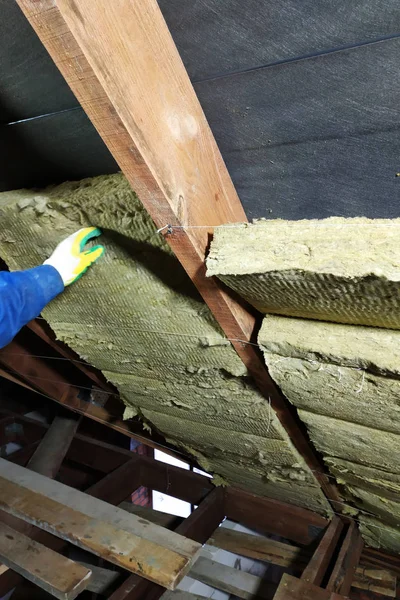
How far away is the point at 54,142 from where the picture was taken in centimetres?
98

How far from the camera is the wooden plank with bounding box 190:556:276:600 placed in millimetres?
2209

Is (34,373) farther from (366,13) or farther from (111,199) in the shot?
(366,13)

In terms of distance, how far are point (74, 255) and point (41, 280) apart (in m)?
0.12

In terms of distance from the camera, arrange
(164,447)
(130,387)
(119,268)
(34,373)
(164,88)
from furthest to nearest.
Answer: (164,447) → (34,373) → (130,387) → (119,268) → (164,88)

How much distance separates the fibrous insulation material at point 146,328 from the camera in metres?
1.05

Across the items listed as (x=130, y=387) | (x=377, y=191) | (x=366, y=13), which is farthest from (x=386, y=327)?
(x=130, y=387)

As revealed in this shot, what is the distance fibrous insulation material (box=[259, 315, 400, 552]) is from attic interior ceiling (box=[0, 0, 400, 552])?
10.8 inches

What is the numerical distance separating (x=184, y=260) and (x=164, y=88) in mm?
329

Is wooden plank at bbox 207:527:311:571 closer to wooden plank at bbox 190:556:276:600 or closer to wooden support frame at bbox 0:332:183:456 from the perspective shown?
wooden plank at bbox 190:556:276:600

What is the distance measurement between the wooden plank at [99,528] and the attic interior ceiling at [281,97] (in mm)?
1154

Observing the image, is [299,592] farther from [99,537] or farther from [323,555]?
[99,537]

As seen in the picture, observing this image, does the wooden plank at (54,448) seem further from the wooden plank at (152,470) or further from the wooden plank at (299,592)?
the wooden plank at (299,592)

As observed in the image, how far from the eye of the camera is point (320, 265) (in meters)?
0.72

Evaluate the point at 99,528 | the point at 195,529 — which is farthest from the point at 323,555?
the point at 99,528
